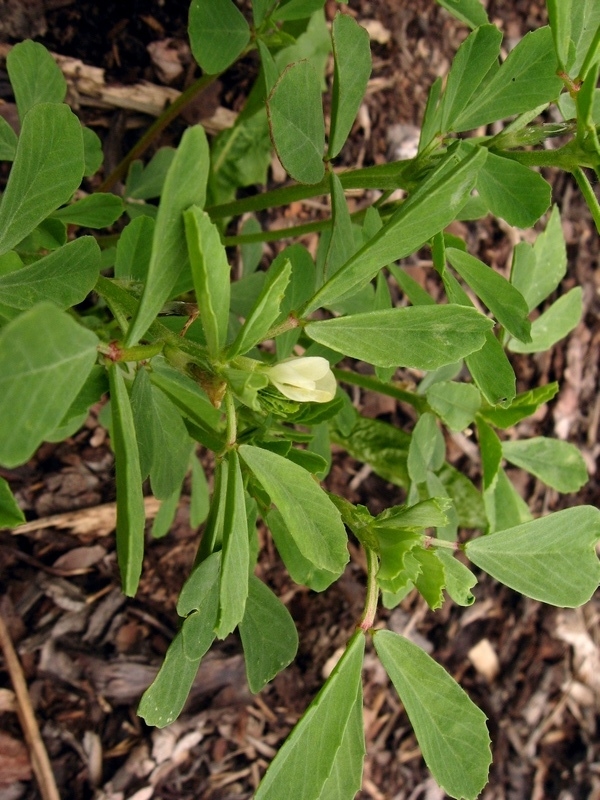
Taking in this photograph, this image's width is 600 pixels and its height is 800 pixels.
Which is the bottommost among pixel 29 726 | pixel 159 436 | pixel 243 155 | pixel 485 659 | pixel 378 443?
pixel 485 659

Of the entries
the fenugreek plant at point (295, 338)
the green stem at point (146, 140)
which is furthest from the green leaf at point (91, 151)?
the green stem at point (146, 140)

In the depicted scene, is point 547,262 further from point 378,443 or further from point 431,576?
point 431,576

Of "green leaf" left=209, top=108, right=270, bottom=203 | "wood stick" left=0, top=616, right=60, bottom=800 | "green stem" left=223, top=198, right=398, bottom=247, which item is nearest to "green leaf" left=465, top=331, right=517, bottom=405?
"green stem" left=223, top=198, right=398, bottom=247

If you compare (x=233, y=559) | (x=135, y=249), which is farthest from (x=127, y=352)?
(x=135, y=249)

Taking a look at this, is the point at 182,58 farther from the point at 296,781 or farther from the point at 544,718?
the point at 544,718

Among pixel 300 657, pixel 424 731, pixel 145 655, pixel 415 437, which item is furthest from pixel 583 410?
pixel 424 731

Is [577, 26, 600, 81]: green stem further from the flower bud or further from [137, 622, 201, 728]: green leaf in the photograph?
[137, 622, 201, 728]: green leaf
